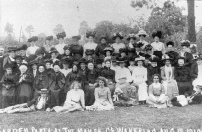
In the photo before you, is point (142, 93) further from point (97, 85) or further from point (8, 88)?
point (8, 88)

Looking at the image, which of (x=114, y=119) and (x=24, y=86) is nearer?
(x=114, y=119)

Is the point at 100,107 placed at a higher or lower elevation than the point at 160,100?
lower

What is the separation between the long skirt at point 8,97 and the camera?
671cm

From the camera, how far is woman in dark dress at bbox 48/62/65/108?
22.5 feet

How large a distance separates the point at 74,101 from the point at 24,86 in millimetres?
1515

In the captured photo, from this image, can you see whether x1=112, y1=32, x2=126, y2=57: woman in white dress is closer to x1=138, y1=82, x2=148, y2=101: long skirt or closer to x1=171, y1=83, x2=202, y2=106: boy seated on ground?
x1=138, y1=82, x2=148, y2=101: long skirt

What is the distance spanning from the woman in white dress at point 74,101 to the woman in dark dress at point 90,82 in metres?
0.32

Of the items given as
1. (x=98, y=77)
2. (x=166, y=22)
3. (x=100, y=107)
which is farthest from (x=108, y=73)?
(x=166, y=22)

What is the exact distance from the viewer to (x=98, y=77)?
23.8 ft

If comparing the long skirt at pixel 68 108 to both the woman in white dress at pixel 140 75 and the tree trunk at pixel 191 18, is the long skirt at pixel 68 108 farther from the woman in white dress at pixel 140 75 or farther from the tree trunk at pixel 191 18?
the tree trunk at pixel 191 18

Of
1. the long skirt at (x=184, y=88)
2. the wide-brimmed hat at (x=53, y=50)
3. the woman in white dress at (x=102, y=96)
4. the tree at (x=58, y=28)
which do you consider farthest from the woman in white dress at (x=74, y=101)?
the tree at (x=58, y=28)

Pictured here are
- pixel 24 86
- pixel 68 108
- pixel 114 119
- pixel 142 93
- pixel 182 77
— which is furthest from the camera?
pixel 182 77

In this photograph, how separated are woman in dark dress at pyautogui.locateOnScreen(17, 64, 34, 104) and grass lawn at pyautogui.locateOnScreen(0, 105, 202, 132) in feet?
2.50

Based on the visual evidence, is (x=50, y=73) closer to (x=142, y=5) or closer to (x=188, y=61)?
(x=188, y=61)
